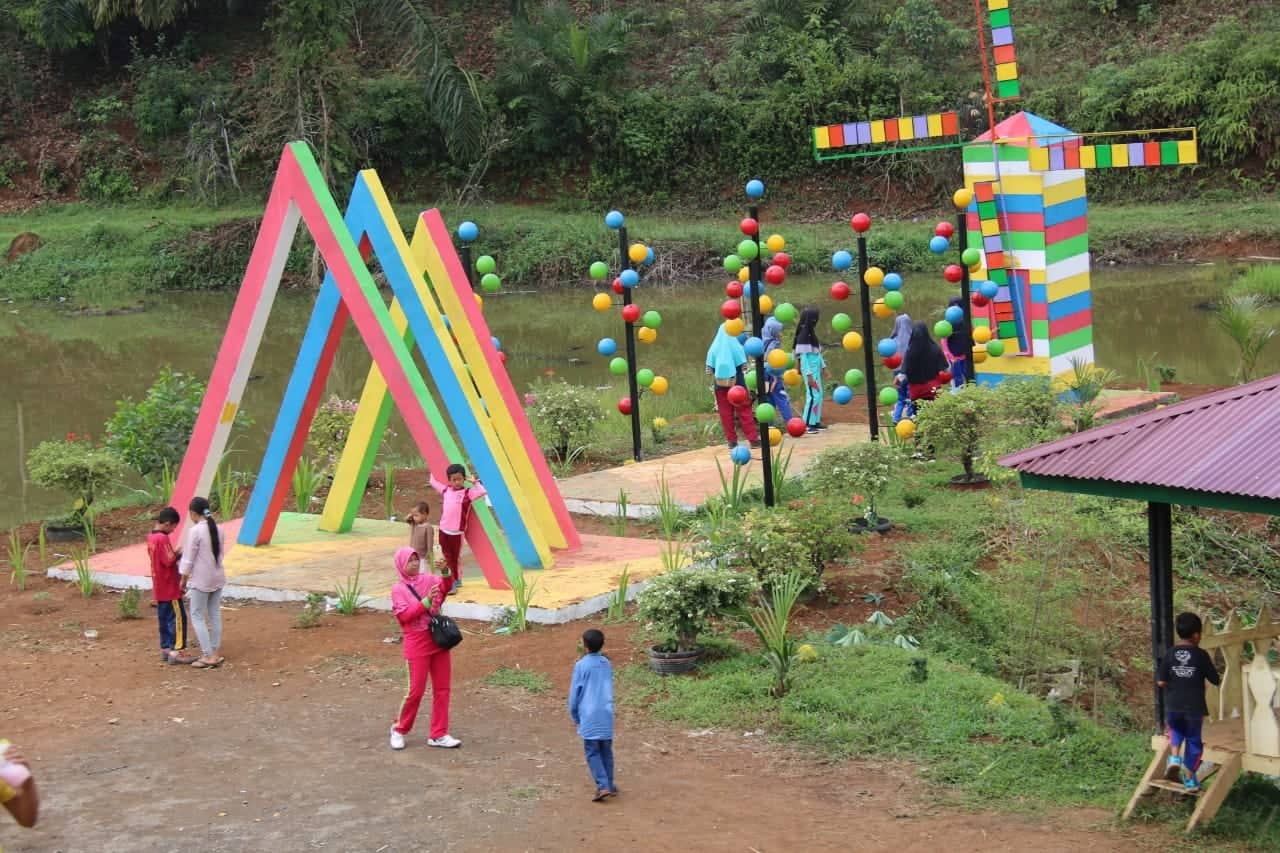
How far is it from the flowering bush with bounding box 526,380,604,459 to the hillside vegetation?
57.6 feet

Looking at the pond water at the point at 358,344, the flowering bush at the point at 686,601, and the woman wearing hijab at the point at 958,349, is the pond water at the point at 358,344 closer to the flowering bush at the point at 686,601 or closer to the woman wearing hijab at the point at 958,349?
the woman wearing hijab at the point at 958,349

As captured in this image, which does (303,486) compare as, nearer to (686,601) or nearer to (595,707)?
(686,601)

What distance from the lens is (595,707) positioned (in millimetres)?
8039

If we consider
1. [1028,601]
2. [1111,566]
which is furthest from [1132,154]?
[1028,601]

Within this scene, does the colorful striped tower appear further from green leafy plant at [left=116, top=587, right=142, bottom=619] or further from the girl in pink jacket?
the girl in pink jacket

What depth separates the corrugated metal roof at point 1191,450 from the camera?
7488 mm

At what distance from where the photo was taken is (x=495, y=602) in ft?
37.3

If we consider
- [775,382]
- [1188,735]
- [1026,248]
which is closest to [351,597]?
[775,382]

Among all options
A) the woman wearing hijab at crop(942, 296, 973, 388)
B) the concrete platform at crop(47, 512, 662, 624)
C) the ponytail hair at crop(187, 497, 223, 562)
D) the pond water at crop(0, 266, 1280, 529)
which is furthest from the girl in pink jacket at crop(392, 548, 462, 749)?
the pond water at crop(0, 266, 1280, 529)

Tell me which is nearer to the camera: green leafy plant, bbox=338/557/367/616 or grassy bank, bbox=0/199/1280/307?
green leafy plant, bbox=338/557/367/616

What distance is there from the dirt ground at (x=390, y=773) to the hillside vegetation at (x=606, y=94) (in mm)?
23304

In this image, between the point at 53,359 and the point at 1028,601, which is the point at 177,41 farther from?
the point at 1028,601

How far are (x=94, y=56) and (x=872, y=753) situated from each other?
37652 mm

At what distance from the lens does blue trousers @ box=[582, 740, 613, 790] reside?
813 cm
